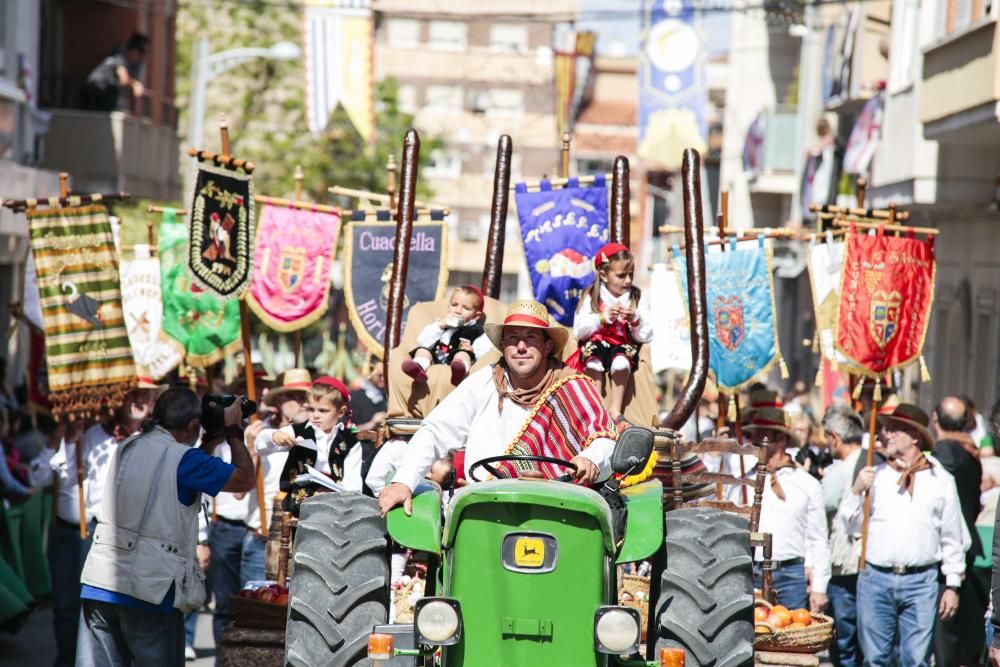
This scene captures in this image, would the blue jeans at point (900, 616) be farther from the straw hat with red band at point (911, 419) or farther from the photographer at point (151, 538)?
the photographer at point (151, 538)

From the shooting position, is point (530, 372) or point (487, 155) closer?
point (530, 372)

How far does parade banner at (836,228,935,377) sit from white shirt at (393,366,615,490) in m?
→ 5.96

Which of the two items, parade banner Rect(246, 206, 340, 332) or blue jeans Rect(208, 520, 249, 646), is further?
parade banner Rect(246, 206, 340, 332)

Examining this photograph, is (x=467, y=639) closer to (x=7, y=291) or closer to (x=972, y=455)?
(x=972, y=455)

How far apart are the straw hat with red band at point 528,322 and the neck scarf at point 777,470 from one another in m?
3.60

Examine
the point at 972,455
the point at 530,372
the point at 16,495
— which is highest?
the point at 530,372

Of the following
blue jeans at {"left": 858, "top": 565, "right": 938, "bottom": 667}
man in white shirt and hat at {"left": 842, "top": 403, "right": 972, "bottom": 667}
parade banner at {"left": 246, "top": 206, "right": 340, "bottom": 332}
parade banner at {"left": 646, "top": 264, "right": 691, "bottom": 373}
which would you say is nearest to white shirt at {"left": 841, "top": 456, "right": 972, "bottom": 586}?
man in white shirt and hat at {"left": 842, "top": 403, "right": 972, "bottom": 667}

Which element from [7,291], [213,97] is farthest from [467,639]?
[213,97]

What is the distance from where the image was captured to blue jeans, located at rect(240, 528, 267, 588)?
11992 mm

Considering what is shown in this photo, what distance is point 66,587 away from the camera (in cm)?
1145

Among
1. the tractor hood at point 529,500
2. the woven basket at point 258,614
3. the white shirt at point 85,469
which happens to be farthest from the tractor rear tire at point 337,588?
the white shirt at point 85,469

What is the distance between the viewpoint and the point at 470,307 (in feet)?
34.9

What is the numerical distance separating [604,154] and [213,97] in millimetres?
20212

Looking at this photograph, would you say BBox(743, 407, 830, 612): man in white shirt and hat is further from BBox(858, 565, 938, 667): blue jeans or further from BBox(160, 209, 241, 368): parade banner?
BBox(160, 209, 241, 368): parade banner
